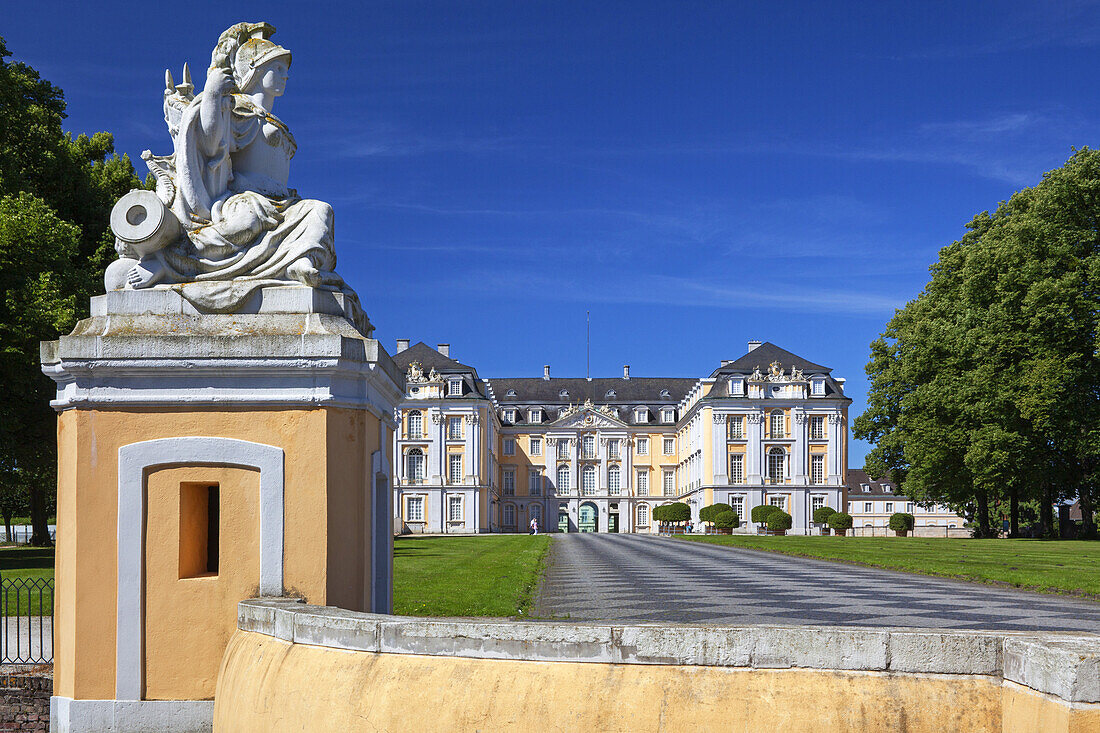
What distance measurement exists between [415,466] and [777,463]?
96.1ft

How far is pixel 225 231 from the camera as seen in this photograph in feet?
19.9

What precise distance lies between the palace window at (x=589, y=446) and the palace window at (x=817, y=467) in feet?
68.3

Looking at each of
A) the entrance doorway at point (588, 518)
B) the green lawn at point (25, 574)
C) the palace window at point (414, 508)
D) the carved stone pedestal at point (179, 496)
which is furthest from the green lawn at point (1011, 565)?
the entrance doorway at point (588, 518)

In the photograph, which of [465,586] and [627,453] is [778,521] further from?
[465,586]

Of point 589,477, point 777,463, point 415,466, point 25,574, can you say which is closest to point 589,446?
point 589,477

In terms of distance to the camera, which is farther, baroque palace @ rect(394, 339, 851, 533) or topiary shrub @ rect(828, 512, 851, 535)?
baroque palace @ rect(394, 339, 851, 533)

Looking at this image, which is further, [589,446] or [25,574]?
[589,446]

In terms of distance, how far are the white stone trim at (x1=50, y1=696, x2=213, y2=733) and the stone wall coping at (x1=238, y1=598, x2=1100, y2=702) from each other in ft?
6.04

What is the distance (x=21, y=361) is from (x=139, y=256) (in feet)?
48.0

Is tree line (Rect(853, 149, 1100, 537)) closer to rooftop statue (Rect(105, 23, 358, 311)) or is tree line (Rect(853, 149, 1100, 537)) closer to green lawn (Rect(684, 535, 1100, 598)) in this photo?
green lawn (Rect(684, 535, 1100, 598))

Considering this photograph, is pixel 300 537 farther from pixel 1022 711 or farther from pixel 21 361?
pixel 21 361

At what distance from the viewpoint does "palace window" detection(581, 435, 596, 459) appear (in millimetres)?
90000

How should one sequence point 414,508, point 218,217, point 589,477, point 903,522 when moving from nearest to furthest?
point 218,217 → point 903,522 → point 414,508 → point 589,477

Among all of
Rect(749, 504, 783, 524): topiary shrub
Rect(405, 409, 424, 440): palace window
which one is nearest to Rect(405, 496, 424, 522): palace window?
Rect(405, 409, 424, 440): palace window
